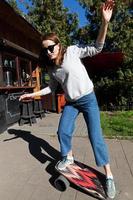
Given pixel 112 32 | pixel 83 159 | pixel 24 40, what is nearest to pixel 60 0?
pixel 112 32

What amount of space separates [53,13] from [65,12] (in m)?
0.74

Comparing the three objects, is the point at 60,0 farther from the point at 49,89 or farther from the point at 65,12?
the point at 49,89

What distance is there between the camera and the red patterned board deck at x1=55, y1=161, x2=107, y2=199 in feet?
14.3

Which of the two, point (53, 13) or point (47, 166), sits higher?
point (53, 13)

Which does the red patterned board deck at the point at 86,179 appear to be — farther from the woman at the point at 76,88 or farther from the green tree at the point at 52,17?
the green tree at the point at 52,17

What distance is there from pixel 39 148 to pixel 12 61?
5.16 metres

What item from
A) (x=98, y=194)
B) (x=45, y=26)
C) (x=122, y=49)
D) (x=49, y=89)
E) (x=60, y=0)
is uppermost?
(x=60, y=0)

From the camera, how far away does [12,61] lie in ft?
37.8

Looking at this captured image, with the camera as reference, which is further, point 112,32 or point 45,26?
point 45,26

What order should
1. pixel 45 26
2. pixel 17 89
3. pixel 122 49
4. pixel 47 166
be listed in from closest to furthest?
pixel 47 166
pixel 17 89
pixel 122 49
pixel 45 26

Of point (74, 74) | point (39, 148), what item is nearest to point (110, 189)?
point (74, 74)

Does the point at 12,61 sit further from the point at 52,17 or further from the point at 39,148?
the point at 52,17

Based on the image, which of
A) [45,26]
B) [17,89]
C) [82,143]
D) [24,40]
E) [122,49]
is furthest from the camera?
[45,26]

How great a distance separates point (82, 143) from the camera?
7.36 meters
